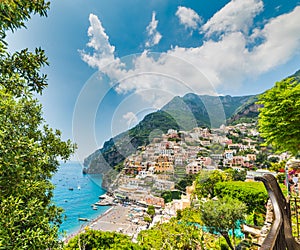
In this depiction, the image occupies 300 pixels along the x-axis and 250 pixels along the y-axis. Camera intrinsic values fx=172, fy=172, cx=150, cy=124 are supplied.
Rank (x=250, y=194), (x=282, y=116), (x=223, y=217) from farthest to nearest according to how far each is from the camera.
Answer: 1. (x=250, y=194)
2. (x=223, y=217)
3. (x=282, y=116)

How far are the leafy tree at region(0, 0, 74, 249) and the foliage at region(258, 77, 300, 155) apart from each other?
4.44m

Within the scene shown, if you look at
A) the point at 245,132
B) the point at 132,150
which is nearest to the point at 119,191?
the point at 132,150

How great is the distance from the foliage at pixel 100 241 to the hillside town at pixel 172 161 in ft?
61.6

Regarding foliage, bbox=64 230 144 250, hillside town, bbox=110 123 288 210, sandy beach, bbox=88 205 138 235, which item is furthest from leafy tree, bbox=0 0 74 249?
hillside town, bbox=110 123 288 210

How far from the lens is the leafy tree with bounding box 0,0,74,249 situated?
1042mm

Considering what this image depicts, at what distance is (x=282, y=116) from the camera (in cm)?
384

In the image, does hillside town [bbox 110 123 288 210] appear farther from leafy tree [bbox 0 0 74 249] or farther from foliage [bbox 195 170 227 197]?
leafy tree [bbox 0 0 74 249]

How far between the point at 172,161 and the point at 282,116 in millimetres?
22892

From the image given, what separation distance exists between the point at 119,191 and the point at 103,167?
480 cm

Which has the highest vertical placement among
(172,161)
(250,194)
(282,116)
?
(172,161)

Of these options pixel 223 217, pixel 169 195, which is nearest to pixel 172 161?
pixel 169 195

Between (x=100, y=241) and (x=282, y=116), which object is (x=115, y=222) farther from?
(x=282, y=116)

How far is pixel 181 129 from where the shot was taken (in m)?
28.0

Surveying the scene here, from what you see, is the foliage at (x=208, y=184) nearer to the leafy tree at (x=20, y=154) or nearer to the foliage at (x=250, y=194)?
the foliage at (x=250, y=194)
